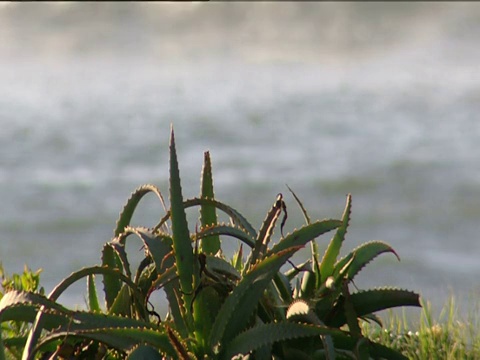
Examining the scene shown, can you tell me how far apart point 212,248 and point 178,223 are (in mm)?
569

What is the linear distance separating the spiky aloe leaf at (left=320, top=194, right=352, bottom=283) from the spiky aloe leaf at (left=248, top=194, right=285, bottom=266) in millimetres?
286

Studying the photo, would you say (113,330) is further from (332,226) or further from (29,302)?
(332,226)

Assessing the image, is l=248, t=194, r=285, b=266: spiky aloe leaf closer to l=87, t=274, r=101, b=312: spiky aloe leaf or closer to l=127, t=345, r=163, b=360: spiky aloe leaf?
l=127, t=345, r=163, b=360: spiky aloe leaf

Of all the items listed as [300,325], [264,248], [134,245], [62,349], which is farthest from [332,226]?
[134,245]

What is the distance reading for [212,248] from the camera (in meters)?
3.02

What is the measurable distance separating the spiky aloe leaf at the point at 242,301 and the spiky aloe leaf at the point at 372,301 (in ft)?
1.23

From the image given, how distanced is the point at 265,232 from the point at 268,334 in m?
0.34

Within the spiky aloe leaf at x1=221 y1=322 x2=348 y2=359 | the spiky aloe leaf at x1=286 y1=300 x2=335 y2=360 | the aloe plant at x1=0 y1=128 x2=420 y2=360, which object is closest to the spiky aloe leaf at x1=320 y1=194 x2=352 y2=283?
the aloe plant at x1=0 y1=128 x2=420 y2=360

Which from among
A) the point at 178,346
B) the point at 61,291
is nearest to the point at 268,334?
the point at 178,346

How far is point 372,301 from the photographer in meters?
2.78

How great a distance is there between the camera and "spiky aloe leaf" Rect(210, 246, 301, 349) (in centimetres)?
245

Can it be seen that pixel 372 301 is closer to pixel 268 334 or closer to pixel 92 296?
pixel 268 334

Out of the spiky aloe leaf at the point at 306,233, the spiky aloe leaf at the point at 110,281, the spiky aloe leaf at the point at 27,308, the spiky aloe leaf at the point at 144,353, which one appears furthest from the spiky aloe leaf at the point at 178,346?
the spiky aloe leaf at the point at 110,281

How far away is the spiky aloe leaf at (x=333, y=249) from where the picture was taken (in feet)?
9.41
